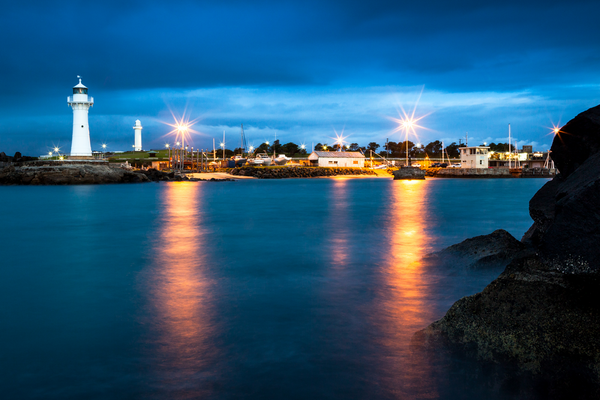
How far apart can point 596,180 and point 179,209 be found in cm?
2800

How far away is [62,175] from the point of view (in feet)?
196

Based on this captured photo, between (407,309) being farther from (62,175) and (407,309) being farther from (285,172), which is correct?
(285,172)

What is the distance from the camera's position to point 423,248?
14.9 metres

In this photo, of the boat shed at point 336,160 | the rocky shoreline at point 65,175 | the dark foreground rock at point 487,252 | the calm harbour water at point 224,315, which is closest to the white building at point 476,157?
the boat shed at point 336,160

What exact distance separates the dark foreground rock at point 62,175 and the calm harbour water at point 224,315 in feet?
154

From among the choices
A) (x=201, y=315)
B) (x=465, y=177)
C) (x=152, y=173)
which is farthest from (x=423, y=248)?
(x=465, y=177)

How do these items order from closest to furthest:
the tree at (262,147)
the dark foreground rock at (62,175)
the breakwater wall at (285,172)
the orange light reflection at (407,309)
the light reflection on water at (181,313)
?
the orange light reflection at (407,309) → the light reflection on water at (181,313) → the dark foreground rock at (62,175) → the breakwater wall at (285,172) → the tree at (262,147)

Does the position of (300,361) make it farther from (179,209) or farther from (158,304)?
(179,209)

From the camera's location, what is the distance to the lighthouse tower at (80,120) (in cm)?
6850

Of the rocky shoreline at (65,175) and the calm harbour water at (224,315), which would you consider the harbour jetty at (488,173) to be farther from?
the calm harbour water at (224,315)

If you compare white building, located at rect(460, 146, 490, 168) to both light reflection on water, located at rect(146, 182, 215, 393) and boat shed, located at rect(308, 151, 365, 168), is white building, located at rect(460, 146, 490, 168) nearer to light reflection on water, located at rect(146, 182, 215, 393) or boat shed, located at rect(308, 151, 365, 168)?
boat shed, located at rect(308, 151, 365, 168)

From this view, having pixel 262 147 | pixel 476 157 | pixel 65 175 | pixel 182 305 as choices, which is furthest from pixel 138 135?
pixel 182 305

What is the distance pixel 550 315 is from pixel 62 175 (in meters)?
65.7

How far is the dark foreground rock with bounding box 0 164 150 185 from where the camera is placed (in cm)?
5938
